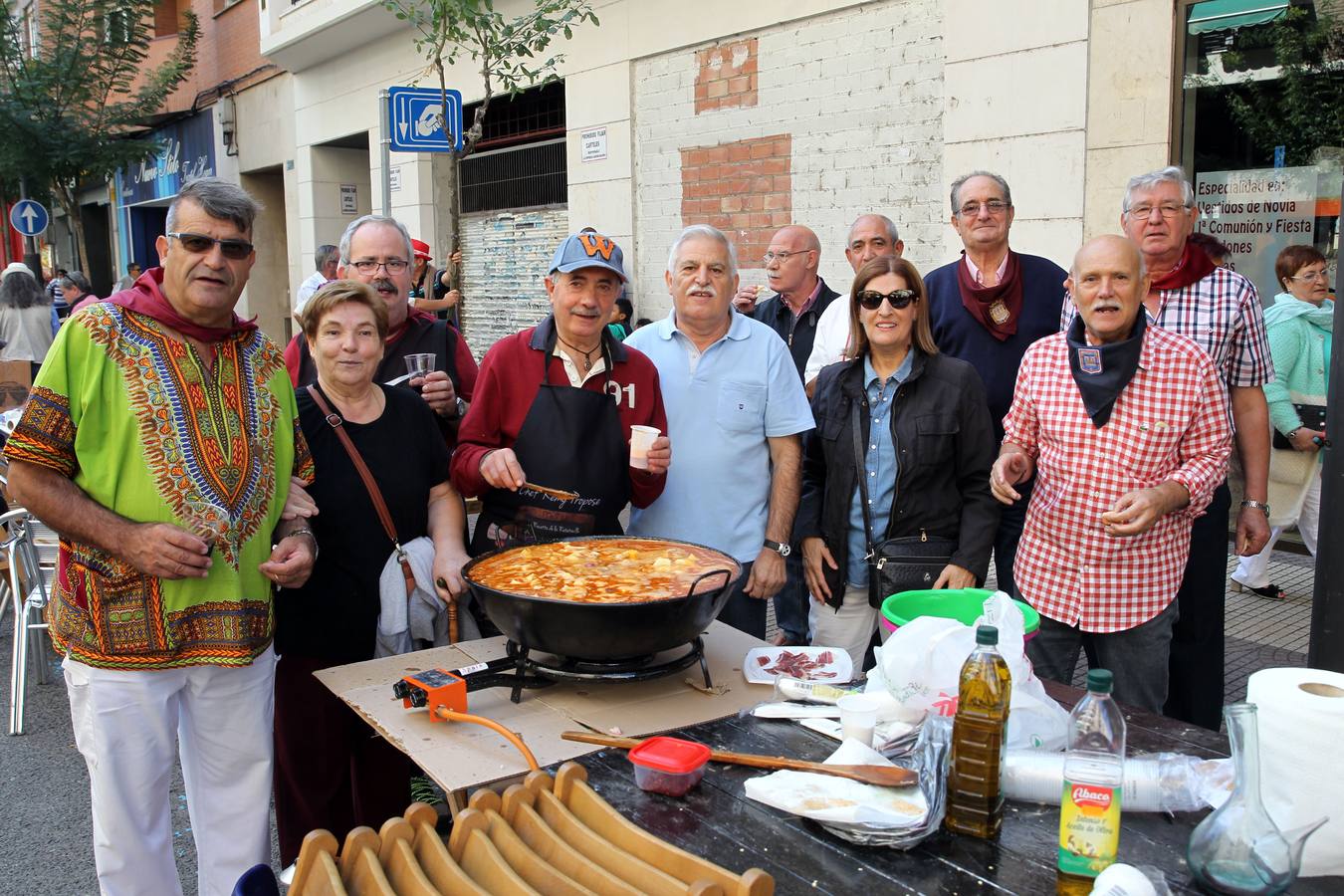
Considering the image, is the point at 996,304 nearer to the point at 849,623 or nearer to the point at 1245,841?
the point at 849,623

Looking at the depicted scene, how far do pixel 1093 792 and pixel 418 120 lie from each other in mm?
6631

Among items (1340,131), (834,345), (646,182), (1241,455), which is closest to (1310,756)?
(1241,455)

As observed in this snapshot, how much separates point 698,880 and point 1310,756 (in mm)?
1100

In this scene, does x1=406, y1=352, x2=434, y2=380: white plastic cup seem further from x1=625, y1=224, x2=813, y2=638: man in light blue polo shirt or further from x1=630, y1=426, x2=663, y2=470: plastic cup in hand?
x1=630, y1=426, x2=663, y2=470: plastic cup in hand

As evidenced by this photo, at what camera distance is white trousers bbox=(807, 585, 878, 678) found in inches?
152

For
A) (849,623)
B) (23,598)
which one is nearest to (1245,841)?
(849,623)

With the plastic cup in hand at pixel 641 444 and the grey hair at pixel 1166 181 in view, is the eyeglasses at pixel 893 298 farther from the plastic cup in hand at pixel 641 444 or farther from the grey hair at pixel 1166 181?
the grey hair at pixel 1166 181

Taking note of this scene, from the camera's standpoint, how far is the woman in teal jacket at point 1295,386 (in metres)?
6.34

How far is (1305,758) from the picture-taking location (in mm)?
1890

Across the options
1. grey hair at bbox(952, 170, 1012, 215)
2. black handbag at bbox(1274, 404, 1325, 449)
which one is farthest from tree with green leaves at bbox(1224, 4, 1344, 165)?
grey hair at bbox(952, 170, 1012, 215)

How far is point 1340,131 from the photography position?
6.34 metres

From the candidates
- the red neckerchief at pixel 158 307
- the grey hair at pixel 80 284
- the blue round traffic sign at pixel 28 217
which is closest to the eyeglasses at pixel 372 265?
the red neckerchief at pixel 158 307

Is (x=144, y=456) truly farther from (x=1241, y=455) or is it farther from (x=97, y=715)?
(x=1241, y=455)

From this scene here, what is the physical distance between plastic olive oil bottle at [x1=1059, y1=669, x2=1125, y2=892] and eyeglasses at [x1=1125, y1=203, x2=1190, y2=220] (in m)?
2.51
